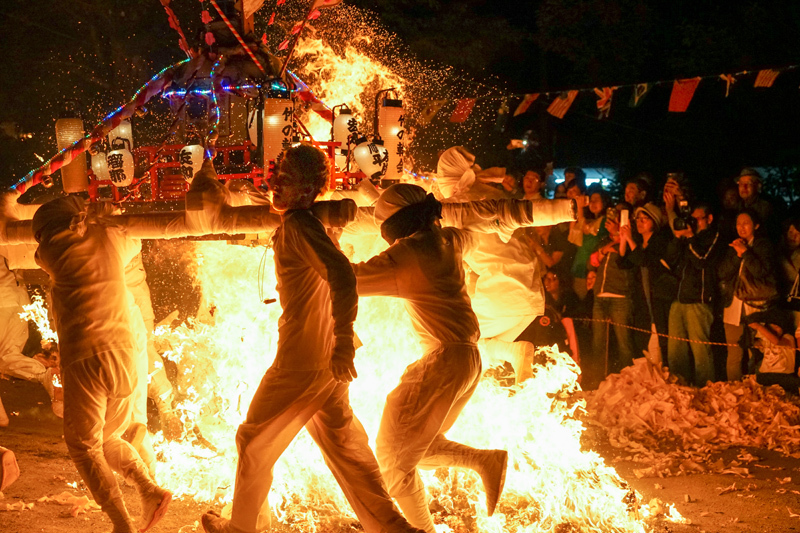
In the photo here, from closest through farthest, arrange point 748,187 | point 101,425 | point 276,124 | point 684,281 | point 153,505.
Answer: point 153,505 → point 101,425 → point 276,124 → point 748,187 → point 684,281

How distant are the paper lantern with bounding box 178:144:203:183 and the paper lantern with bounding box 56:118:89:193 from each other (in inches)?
31.5

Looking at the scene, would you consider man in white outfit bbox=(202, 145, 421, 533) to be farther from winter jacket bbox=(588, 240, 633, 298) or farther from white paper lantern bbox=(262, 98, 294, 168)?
winter jacket bbox=(588, 240, 633, 298)

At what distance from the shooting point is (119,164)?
6.47 metres

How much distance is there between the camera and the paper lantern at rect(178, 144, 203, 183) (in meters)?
6.46

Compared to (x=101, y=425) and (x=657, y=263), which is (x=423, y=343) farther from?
(x=657, y=263)

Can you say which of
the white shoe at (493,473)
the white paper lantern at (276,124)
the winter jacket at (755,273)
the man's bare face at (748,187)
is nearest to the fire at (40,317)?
the white paper lantern at (276,124)

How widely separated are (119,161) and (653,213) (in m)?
5.88

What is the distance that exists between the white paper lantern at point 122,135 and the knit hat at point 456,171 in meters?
2.74

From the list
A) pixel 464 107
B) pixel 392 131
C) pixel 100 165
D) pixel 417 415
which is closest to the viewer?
pixel 417 415

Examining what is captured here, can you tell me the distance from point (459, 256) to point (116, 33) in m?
12.3

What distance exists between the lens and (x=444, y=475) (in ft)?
19.9

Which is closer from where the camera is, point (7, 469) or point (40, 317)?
point (7, 469)

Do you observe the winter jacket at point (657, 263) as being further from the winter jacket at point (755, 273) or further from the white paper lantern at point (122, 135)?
the white paper lantern at point (122, 135)

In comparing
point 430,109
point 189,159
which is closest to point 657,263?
point 430,109
